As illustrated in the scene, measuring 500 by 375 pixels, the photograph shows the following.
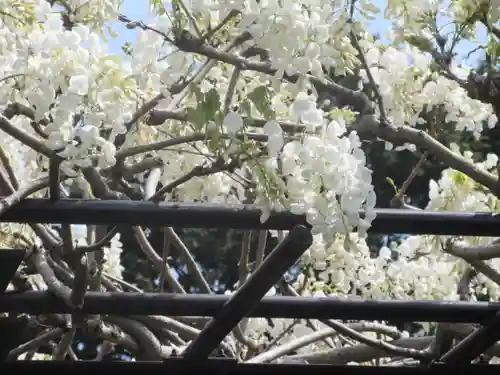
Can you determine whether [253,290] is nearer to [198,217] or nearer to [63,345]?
[198,217]

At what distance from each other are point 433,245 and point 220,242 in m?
7.42

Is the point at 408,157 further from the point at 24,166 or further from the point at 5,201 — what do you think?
the point at 5,201

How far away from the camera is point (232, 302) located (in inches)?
69.3

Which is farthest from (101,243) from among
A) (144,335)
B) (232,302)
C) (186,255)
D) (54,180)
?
(186,255)

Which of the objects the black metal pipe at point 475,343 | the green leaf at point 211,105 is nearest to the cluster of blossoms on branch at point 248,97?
the green leaf at point 211,105

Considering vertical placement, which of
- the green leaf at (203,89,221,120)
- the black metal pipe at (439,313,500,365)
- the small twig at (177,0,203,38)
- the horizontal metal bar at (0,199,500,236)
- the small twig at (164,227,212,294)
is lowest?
the black metal pipe at (439,313,500,365)

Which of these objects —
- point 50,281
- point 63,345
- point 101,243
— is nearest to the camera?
point 101,243

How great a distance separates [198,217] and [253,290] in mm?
208

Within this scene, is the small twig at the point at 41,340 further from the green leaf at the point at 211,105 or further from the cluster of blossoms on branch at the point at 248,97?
the green leaf at the point at 211,105

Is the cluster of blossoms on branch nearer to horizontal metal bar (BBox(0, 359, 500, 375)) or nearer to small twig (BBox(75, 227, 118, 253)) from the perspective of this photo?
small twig (BBox(75, 227, 118, 253))

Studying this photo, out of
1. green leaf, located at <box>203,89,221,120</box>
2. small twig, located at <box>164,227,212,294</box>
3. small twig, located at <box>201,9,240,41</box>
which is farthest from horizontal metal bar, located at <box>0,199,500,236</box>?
small twig, located at <box>164,227,212,294</box>

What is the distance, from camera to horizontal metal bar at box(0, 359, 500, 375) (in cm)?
205

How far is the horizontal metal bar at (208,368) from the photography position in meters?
2.05

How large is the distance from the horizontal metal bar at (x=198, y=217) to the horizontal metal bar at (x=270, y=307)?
31cm
